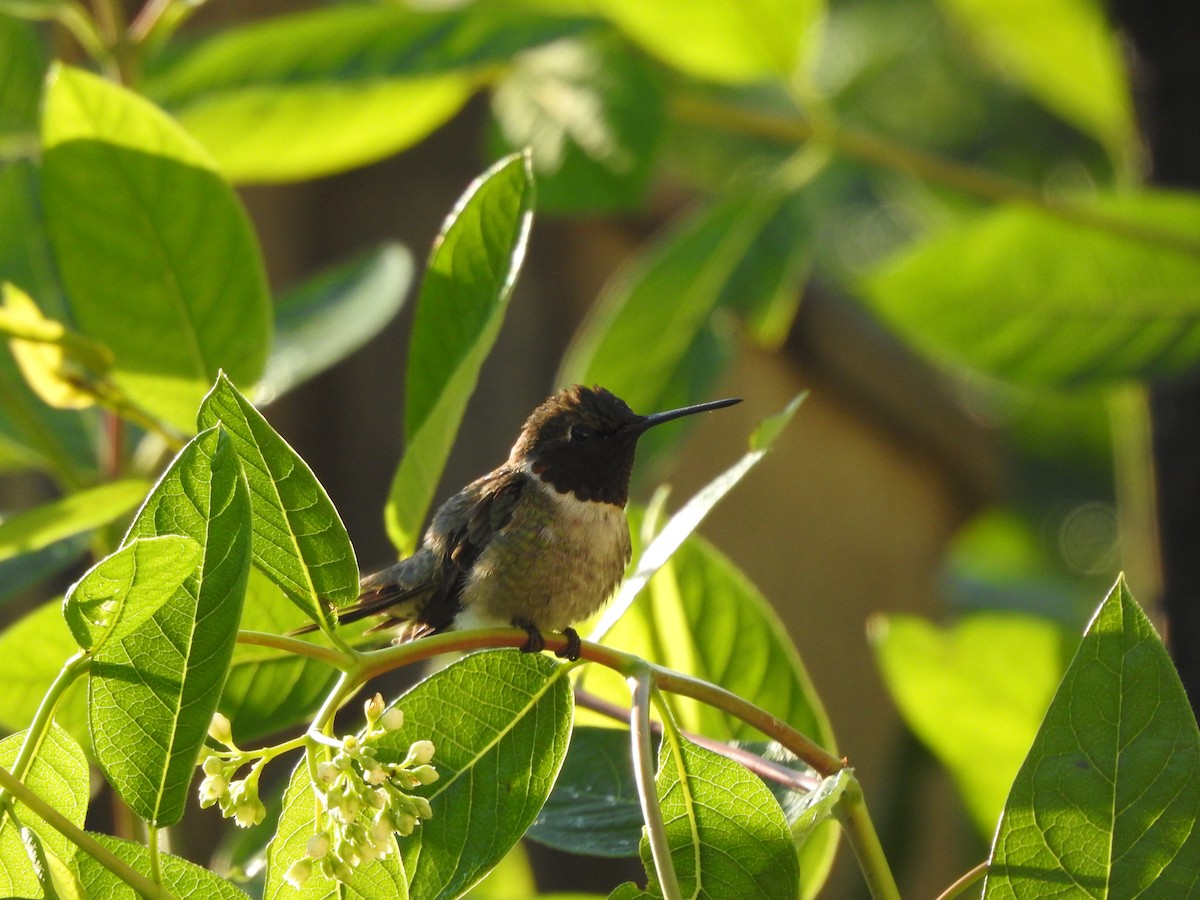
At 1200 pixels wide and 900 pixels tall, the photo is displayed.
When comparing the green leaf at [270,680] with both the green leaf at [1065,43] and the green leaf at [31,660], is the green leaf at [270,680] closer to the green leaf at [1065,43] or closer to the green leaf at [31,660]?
the green leaf at [31,660]

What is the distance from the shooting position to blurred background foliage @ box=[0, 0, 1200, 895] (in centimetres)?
229

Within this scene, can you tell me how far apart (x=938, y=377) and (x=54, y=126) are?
486cm

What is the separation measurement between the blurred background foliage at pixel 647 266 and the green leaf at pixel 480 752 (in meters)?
0.56

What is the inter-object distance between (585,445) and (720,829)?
1.26 m

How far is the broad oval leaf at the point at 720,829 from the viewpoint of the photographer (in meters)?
1.24

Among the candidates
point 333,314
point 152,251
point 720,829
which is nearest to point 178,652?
point 720,829

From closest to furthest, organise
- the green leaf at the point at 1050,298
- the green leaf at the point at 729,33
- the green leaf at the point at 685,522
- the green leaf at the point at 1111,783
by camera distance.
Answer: the green leaf at the point at 1111,783 < the green leaf at the point at 685,522 < the green leaf at the point at 729,33 < the green leaf at the point at 1050,298

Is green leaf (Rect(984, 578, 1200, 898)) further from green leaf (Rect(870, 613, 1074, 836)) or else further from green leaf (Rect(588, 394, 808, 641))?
green leaf (Rect(870, 613, 1074, 836))

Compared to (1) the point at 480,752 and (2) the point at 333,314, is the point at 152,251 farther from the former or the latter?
(1) the point at 480,752

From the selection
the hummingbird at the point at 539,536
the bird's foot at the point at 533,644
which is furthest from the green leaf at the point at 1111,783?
the hummingbird at the point at 539,536

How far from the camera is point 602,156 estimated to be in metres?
2.87

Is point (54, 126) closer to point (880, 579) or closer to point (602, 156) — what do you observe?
point (602, 156)

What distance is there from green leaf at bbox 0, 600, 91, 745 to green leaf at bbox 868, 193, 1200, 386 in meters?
1.70

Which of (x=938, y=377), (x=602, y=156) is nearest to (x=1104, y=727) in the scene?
(x=602, y=156)
